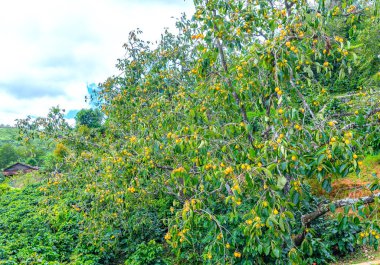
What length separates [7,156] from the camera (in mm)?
23453

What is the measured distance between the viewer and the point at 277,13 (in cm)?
301

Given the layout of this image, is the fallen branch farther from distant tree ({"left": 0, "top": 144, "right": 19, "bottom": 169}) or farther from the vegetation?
distant tree ({"left": 0, "top": 144, "right": 19, "bottom": 169})

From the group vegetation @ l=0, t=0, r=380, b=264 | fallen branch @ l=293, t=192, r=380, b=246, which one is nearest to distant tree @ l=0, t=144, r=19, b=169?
vegetation @ l=0, t=0, r=380, b=264

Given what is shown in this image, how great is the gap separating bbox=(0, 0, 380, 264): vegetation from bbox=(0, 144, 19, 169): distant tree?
18807 millimetres

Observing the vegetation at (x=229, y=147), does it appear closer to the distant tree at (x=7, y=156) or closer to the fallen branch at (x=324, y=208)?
the fallen branch at (x=324, y=208)

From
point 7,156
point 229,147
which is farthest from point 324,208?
point 7,156

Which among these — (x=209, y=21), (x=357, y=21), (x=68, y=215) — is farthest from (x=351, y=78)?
(x=68, y=215)

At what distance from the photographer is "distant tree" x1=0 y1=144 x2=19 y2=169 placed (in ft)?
76.3

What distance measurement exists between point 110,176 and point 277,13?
9.24ft

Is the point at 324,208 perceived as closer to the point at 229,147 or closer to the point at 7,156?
the point at 229,147

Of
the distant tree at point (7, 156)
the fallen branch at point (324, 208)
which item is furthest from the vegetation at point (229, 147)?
the distant tree at point (7, 156)

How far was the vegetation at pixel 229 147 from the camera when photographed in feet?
7.90

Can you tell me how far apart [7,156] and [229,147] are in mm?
25460

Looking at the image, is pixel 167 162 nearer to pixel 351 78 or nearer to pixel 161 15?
pixel 161 15
